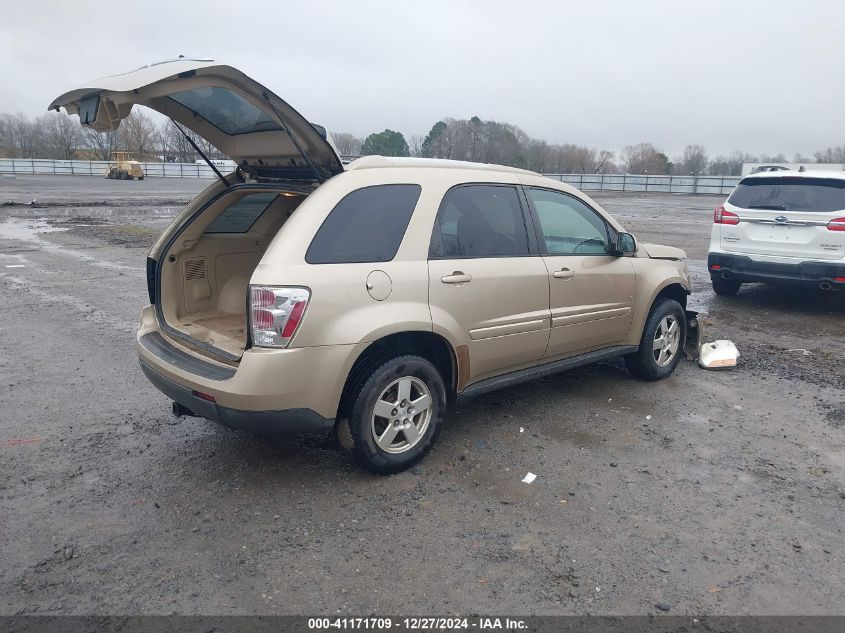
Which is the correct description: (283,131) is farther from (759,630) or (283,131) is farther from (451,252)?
(759,630)

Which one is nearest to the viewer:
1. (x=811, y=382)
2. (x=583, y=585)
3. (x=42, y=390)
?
(x=583, y=585)

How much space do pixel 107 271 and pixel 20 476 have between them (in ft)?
25.2

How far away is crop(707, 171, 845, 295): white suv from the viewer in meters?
7.96

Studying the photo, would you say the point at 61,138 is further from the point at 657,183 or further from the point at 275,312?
the point at 275,312

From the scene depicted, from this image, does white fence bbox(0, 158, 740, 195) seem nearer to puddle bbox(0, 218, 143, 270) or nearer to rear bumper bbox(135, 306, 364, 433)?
puddle bbox(0, 218, 143, 270)

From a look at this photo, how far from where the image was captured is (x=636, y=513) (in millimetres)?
3557

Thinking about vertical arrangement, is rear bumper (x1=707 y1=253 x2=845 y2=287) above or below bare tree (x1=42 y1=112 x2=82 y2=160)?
below

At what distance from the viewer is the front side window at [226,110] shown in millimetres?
3619

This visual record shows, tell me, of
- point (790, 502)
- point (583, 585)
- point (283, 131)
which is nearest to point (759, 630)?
point (583, 585)

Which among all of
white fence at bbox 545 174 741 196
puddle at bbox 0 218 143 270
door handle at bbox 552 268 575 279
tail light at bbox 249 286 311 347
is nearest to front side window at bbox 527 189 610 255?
door handle at bbox 552 268 575 279

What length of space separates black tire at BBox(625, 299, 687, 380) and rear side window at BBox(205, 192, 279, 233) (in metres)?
3.31

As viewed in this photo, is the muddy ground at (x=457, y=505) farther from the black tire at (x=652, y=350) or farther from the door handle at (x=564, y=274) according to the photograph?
the door handle at (x=564, y=274)

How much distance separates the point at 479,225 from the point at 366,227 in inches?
36.3

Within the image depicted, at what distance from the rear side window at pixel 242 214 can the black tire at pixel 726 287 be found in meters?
7.26
